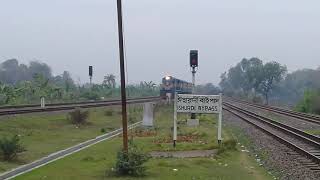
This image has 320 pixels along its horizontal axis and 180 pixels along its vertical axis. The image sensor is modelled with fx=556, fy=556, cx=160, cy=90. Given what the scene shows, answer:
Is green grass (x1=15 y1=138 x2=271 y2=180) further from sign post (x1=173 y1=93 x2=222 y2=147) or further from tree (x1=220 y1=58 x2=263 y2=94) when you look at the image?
tree (x1=220 y1=58 x2=263 y2=94)

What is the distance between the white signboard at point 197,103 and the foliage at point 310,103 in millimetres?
38930

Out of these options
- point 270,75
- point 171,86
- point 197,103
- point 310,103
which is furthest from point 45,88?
point 270,75

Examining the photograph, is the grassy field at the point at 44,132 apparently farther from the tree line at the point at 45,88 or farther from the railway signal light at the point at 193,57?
the tree line at the point at 45,88

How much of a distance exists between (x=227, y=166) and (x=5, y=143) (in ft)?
22.3

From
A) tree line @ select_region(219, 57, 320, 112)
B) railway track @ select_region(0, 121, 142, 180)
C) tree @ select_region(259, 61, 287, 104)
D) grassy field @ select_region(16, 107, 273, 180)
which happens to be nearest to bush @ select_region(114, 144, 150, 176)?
grassy field @ select_region(16, 107, 273, 180)

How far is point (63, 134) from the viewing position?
1041 inches

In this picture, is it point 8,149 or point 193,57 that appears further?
point 193,57

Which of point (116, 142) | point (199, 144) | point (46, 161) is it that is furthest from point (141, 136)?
point (46, 161)

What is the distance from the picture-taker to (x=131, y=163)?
47.1ft

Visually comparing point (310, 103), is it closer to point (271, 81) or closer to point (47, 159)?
point (47, 159)

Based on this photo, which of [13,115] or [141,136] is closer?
[141,136]

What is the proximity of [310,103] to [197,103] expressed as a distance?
42.6 meters

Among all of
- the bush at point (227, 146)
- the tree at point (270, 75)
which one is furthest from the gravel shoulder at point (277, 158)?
the tree at point (270, 75)

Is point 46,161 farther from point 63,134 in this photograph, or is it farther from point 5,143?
point 63,134
